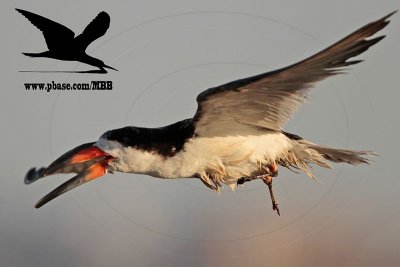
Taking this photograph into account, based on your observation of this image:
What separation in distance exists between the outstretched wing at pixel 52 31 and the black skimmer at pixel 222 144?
8.98 feet

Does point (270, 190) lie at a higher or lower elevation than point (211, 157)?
lower

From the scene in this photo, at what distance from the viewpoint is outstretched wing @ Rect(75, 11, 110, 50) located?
Result: 35.0ft

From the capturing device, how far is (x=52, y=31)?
10719mm

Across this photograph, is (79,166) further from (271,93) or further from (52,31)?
(52,31)

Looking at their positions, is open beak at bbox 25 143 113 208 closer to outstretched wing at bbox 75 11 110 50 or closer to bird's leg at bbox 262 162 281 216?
bird's leg at bbox 262 162 281 216

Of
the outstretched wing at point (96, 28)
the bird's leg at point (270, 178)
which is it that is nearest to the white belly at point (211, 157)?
the bird's leg at point (270, 178)

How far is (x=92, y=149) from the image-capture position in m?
8.08

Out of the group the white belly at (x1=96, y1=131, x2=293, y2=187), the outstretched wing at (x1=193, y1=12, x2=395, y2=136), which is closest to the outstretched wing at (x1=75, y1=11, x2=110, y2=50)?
the white belly at (x1=96, y1=131, x2=293, y2=187)

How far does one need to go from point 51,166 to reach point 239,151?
1.98 m

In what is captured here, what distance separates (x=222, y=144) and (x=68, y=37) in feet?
12.9

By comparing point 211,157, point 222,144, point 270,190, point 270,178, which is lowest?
point 270,190

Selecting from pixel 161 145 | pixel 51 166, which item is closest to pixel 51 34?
pixel 51 166

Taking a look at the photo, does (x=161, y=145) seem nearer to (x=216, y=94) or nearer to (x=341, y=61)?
(x=216, y=94)

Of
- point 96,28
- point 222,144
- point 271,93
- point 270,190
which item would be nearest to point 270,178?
point 270,190
